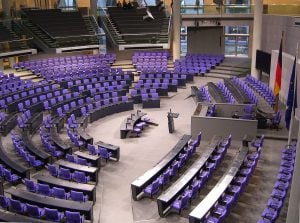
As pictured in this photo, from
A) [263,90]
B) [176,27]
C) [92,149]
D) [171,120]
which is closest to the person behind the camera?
[92,149]

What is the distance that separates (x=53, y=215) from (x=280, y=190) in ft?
20.7

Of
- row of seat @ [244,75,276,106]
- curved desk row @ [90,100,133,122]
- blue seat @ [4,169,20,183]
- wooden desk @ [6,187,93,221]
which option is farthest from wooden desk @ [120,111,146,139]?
row of seat @ [244,75,276,106]

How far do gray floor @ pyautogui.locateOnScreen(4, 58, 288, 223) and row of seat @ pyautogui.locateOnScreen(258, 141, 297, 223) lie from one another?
0.59m

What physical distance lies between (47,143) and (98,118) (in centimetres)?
547

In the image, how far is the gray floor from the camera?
11305 mm

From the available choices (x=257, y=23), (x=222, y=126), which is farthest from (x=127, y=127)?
(x=257, y=23)

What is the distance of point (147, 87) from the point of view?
24.5 m

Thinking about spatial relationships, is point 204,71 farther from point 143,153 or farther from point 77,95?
point 143,153

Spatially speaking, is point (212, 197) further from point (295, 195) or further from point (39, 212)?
point (39, 212)

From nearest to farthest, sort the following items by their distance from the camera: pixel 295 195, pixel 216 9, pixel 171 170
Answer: pixel 295 195 → pixel 171 170 → pixel 216 9

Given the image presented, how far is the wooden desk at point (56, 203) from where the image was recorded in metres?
10.5

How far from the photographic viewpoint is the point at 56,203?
1070 cm

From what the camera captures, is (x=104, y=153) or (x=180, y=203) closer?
(x=180, y=203)

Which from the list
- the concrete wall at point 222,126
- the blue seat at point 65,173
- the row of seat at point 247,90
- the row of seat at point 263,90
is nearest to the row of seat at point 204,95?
the row of seat at point 247,90
